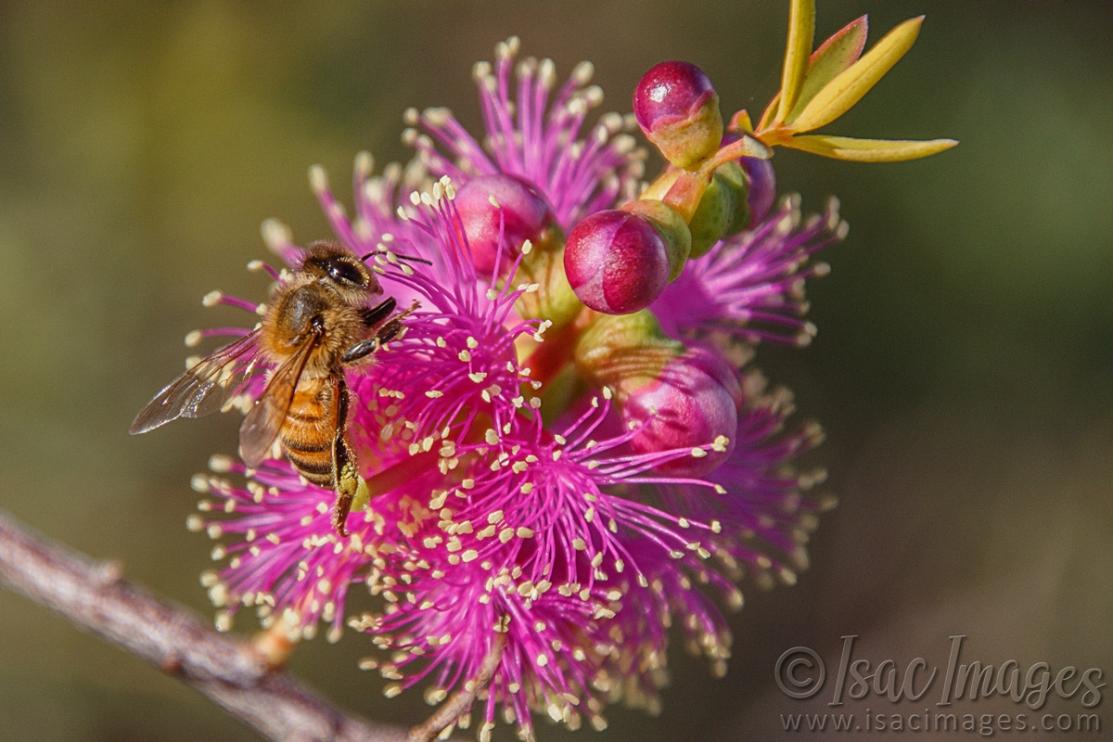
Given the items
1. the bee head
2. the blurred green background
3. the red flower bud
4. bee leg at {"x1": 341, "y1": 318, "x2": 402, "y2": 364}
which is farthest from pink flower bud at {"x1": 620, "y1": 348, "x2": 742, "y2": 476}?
the blurred green background

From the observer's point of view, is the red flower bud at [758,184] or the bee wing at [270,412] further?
the red flower bud at [758,184]

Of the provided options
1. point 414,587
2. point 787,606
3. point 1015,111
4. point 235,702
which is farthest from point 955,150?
point 235,702

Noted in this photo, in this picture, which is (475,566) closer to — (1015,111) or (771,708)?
(771,708)

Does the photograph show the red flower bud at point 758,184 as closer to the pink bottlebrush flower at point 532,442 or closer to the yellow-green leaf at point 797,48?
the pink bottlebrush flower at point 532,442

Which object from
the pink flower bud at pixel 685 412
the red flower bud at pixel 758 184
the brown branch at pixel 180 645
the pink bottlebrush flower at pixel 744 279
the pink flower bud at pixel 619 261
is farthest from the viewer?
A: the pink bottlebrush flower at pixel 744 279

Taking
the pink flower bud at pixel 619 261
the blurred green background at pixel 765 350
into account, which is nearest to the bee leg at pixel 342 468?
the pink flower bud at pixel 619 261

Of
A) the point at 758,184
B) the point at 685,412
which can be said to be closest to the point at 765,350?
the point at 758,184

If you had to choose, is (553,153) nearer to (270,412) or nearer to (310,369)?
(310,369)
